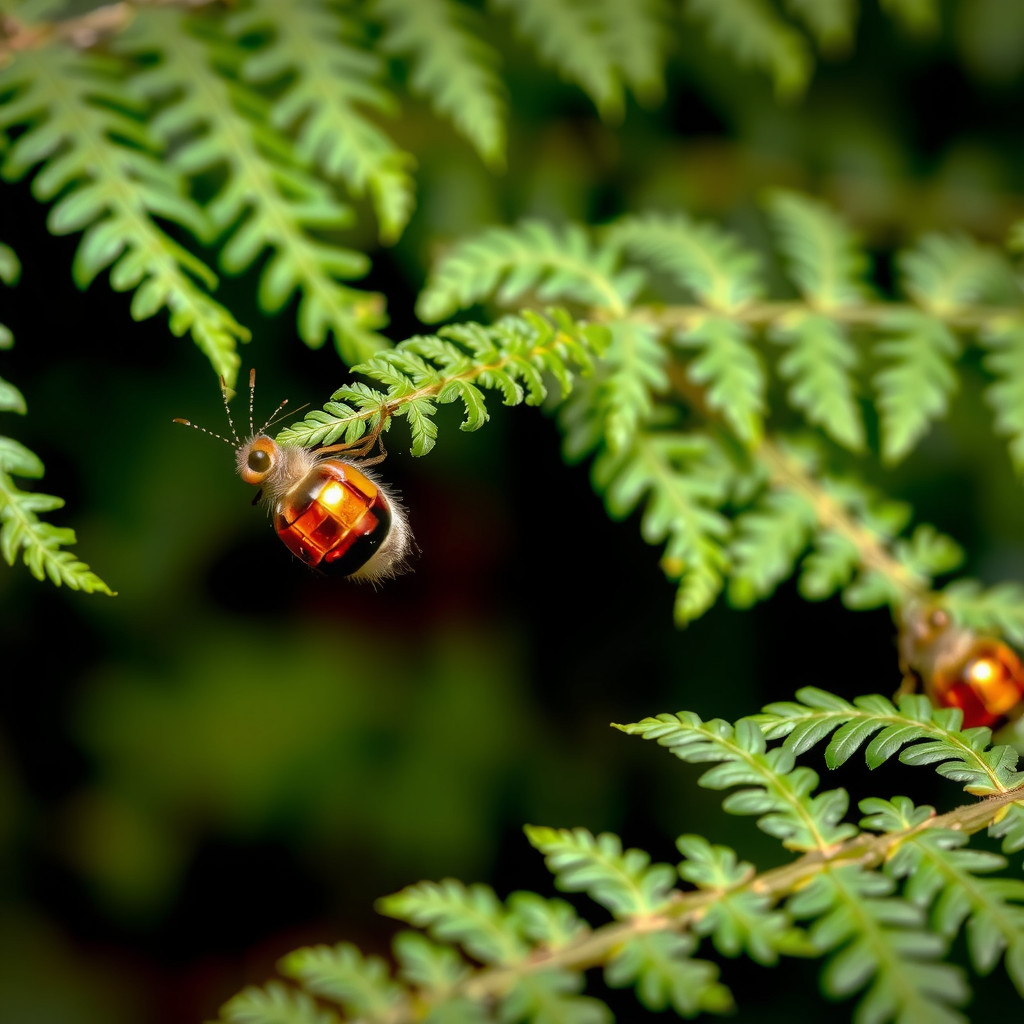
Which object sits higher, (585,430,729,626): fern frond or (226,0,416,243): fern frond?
(226,0,416,243): fern frond

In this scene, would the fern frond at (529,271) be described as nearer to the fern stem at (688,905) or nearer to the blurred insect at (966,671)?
the blurred insect at (966,671)

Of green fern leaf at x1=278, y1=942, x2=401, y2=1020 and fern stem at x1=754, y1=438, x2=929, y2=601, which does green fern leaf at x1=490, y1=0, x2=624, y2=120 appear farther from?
green fern leaf at x1=278, y1=942, x2=401, y2=1020

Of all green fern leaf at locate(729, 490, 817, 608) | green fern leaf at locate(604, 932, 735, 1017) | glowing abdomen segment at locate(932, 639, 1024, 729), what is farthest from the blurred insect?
green fern leaf at locate(604, 932, 735, 1017)

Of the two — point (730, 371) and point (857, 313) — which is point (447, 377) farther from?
point (857, 313)

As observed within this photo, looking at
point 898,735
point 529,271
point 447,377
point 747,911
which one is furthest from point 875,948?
point 529,271

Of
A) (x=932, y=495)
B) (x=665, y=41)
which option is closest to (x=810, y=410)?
(x=932, y=495)

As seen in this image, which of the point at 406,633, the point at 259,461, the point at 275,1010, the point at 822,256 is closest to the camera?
the point at 275,1010
